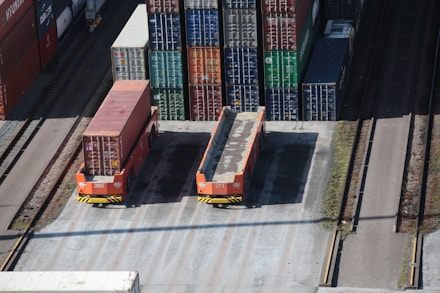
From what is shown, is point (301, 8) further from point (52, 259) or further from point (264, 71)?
point (52, 259)

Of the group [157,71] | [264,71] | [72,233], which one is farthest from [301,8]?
[72,233]

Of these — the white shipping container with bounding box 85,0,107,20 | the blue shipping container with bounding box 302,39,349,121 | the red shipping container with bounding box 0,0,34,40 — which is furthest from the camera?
the white shipping container with bounding box 85,0,107,20

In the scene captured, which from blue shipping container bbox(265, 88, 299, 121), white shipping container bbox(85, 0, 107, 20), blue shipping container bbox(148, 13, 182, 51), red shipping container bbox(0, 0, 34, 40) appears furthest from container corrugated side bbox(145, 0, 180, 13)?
white shipping container bbox(85, 0, 107, 20)

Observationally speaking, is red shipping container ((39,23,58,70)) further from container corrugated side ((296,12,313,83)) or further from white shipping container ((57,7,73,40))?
container corrugated side ((296,12,313,83))

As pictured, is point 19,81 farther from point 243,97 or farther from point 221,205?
point 221,205

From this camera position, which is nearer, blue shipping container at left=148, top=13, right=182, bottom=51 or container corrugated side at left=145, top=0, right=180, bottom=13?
container corrugated side at left=145, top=0, right=180, bottom=13

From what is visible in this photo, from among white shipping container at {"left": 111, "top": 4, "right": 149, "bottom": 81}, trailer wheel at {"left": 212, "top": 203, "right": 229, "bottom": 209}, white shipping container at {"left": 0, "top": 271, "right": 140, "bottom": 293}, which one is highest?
white shipping container at {"left": 111, "top": 4, "right": 149, "bottom": 81}
